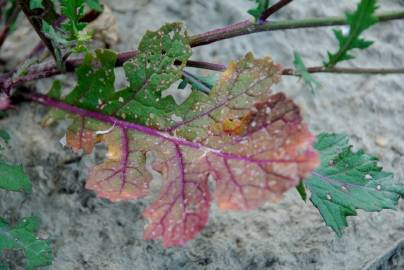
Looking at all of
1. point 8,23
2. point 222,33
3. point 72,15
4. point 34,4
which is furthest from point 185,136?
point 8,23

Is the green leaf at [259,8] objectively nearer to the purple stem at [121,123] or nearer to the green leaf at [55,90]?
the purple stem at [121,123]

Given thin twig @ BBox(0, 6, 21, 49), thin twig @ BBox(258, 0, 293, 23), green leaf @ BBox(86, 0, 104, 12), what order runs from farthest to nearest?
thin twig @ BBox(0, 6, 21, 49) → green leaf @ BBox(86, 0, 104, 12) → thin twig @ BBox(258, 0, 293, 23)

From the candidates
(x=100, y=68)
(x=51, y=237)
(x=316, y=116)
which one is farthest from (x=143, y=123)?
(x=316, y=116)

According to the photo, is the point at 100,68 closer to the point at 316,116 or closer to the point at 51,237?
the point at 51,237

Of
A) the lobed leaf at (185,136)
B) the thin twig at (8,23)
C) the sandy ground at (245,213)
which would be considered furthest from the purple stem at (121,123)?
the thin twig at (8,23)

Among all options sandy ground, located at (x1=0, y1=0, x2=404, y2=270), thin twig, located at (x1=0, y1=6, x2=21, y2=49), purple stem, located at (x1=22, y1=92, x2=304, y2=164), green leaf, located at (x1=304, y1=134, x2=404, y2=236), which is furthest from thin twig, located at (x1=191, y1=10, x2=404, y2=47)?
thin twig, located at (x1=0, y1=6, x2=21, y2=49)

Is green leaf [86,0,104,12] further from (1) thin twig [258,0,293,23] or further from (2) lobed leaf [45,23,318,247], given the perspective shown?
(1) thin twig [258,0,293,23]
